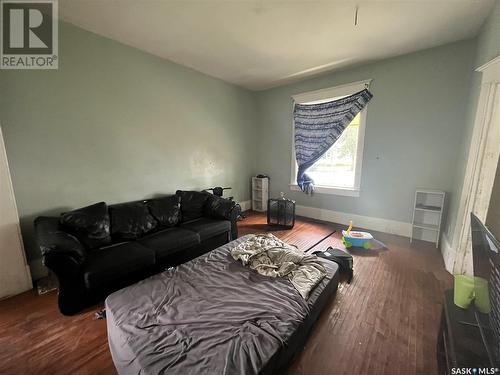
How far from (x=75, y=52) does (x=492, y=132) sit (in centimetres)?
440

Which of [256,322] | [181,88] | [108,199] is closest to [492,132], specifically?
[256,322]

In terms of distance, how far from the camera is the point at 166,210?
2.88 metres

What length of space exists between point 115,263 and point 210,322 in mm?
1166

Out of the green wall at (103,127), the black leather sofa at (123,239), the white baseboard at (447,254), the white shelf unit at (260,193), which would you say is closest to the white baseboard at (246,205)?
the white shelf unit at (260,193)

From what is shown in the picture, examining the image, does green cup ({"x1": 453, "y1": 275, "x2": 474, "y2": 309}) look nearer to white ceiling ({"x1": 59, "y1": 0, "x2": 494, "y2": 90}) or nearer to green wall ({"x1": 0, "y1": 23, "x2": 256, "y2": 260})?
white ceiling ({"x1": 59, "y1": 0, "x2": 494, "y2": 90})

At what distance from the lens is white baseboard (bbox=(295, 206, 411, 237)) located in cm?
342

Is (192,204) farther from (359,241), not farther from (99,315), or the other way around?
(359,241)

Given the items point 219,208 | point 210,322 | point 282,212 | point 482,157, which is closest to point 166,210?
point 219,208

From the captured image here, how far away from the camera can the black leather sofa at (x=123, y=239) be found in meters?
1.75

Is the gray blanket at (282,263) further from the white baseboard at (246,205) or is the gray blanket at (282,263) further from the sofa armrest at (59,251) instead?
the white baseboard at (246,205)

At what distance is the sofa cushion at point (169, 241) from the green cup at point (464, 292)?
2.36 m

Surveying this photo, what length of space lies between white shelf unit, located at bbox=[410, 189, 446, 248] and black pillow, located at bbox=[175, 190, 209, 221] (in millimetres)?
3277

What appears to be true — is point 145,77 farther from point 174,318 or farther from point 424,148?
point 424,148

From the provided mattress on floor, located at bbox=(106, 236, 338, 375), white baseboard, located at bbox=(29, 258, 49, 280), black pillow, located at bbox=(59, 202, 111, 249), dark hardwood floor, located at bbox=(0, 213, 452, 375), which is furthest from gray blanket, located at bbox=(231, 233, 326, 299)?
white baseboard, located at bbox=(29, 258, 49, 280)
